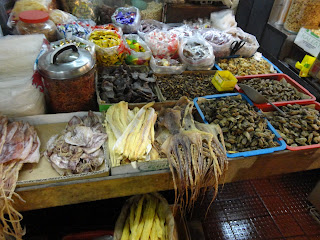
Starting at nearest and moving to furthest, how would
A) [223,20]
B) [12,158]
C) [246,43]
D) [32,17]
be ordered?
[12,158]
[32,17]
[246,43]
[223,20]

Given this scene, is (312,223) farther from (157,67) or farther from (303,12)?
(303,12)

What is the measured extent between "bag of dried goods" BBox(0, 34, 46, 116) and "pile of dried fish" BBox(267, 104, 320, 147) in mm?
1973

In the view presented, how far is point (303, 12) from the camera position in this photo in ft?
10.4

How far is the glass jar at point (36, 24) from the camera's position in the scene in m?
2.31

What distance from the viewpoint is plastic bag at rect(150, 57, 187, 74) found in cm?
253

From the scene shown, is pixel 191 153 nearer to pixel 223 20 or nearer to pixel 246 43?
pixel 246 43

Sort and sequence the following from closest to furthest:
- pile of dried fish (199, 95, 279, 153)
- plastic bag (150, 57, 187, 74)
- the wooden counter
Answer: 1. the wooden counter
2. pile of dried fish (199, 95, 279, 153)
3. plastic bag (150, 57, 187, 74)

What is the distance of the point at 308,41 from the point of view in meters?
2.93

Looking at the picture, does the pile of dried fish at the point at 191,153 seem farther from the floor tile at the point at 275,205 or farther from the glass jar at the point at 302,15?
the glass jar at the point at 302,15

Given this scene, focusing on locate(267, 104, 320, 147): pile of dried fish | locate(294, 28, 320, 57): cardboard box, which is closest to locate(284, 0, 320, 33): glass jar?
locate(294, 28, 320, 57): cardboard box

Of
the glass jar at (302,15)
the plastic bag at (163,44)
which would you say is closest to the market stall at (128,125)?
the plastic bag at (163,44)

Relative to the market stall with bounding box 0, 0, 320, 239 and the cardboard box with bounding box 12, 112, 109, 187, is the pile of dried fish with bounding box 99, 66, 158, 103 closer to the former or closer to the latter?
the market stall with bounding box 0, 0, 320, 239

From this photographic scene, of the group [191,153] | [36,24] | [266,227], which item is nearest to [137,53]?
[36,24]

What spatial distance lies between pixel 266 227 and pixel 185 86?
5.36 feet
